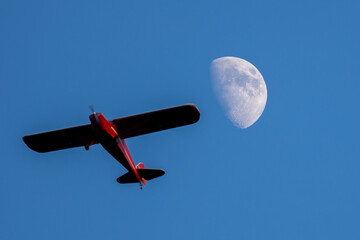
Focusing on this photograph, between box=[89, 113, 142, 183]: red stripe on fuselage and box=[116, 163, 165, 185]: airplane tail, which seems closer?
box=[89, 113, 142, 183]: red stripe on fuselage

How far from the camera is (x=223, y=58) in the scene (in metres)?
32.3

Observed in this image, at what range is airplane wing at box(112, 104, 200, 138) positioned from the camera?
23469mm

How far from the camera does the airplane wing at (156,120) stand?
77.0 feet

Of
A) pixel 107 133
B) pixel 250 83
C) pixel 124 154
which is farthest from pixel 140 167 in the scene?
pixel 250 83

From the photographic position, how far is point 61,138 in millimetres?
25094

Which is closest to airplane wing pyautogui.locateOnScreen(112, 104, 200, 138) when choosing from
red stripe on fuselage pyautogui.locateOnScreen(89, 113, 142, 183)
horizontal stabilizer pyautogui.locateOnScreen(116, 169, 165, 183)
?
red stripe on fuselage pyautogui.locateOnScreen(89, 113, 142, 183)

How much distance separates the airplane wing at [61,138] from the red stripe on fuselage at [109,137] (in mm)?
1050

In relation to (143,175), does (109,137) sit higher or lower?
lower

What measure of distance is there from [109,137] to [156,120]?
2.43 meters

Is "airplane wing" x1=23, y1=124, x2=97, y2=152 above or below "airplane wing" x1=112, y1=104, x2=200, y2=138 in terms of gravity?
below

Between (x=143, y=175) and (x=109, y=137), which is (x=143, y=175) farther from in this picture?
(x=109, y=137)

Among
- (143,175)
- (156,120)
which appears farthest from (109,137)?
(143,175)

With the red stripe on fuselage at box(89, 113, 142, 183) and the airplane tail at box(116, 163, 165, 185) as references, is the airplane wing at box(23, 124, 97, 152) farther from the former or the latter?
the airplane tail at box(116, 163, 165, 185)

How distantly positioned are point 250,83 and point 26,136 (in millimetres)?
13297
